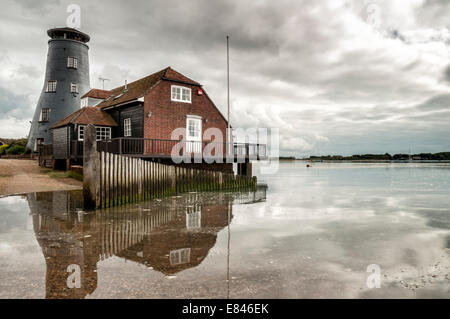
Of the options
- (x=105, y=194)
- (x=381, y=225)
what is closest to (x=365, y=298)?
(x=381, y=225)

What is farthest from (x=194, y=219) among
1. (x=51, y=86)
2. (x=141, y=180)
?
(x=51, y=86)

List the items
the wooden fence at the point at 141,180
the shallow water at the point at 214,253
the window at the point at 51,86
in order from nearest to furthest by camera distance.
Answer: the shallow water at the point at 214,253, the wooden fence at the point at 141,180, the window at the point at 51,86

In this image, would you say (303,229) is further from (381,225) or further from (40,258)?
(40,258)

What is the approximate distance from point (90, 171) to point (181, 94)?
14.2 metres

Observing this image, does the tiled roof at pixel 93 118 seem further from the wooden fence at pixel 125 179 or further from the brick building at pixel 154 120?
the wooden fence at pixel 125 179

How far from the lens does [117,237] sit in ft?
24.1

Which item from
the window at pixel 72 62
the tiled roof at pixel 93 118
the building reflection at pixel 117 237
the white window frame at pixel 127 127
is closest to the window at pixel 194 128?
the white window frame at pixel 127 127

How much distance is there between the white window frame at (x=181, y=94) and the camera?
23527 millimetres

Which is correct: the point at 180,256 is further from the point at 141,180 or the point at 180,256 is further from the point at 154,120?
the point at 154,120

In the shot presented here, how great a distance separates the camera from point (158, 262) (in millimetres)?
5555

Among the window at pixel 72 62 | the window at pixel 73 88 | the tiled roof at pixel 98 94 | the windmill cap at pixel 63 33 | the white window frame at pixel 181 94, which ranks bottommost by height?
the white window frame at pixel 181 94

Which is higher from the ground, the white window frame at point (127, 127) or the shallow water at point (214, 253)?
the white window frame at point (127, 127)

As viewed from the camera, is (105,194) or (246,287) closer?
(246,287)

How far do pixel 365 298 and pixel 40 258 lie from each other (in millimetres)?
5509
